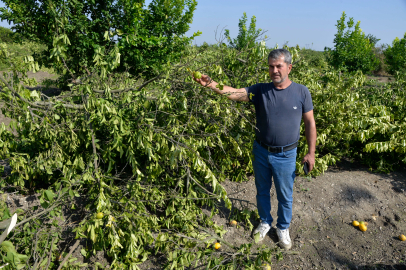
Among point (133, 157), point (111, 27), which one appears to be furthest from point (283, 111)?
point (111, 27)

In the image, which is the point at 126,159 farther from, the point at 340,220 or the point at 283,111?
the point at 340,220

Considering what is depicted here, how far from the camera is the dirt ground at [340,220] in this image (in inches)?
113

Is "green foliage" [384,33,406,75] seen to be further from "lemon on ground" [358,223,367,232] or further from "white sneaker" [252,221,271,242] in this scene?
"white sneaker" [252,221,271,242]

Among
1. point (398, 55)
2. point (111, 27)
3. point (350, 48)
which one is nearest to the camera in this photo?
point (111, 27)

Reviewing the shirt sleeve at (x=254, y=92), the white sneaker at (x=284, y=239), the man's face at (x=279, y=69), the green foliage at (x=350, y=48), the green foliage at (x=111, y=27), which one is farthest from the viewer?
the green foliage at (x=350, y=48)

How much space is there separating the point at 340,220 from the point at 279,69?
2101 millimetres

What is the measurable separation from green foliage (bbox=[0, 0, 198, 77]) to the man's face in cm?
323

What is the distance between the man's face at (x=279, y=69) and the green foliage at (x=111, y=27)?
323 cm

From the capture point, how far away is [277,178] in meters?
2.79

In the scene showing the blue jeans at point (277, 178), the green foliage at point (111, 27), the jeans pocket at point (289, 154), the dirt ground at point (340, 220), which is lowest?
the dirt ground at point (340, 220)

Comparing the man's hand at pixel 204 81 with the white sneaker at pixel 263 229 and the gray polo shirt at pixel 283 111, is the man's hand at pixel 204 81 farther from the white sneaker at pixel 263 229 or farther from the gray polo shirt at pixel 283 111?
the white sneaker at pixel 263 229

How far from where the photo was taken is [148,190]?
8.95ft

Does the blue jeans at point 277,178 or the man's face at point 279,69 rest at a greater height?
the man's face at point 279,69

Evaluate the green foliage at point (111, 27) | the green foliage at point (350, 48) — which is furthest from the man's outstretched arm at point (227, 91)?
the green foliage at point (350, 48)
